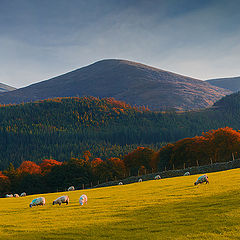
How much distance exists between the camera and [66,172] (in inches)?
4345

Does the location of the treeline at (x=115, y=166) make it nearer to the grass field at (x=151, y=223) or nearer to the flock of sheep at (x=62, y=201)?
the flock of sheep at (x=62, y=201)

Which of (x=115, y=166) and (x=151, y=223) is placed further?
(x=115, y=166)

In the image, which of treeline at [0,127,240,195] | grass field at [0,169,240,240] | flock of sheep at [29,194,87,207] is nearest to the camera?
grass field at [0,169,240,240]

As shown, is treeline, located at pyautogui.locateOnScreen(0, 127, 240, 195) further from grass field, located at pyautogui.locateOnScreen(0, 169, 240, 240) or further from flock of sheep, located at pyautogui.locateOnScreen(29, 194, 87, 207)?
grass field, located at pyautogui.locateOnScreen(0, 169, 240, 240)

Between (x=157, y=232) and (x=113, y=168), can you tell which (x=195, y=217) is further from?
(x=113, y=168)

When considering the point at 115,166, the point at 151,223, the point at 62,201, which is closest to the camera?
the point at 151,223

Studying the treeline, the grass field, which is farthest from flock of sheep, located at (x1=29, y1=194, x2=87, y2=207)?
the treeline

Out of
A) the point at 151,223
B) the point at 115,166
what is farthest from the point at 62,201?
the point at 115,166

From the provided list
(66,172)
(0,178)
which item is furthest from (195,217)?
(0,178)

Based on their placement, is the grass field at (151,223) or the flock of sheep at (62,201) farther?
the flock of sheep at (62,201)

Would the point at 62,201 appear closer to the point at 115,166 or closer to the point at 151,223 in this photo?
the point at 151,223

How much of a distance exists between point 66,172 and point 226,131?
67.8 m

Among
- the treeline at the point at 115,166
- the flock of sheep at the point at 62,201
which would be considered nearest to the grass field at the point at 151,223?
the flock of sheep at the point at 62,201

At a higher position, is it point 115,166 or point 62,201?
point 62,201
